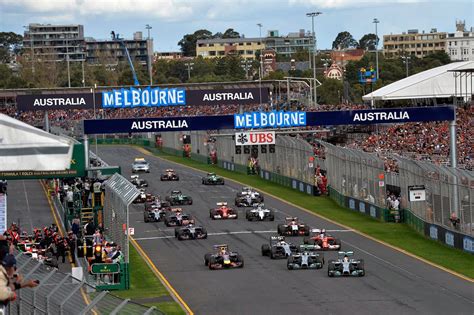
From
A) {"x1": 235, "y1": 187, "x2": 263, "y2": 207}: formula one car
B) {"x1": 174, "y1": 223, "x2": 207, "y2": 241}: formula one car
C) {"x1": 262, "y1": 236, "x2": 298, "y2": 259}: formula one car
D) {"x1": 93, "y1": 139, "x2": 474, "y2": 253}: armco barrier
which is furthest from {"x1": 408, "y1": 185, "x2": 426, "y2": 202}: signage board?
{"x1": 235, "y1": 187, "x2": 263, "y2": 207}: formula one car

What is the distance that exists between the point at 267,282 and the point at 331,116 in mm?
16080

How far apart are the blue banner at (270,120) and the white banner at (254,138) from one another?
0.44 meters

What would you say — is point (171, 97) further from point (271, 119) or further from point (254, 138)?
point (254, 138)

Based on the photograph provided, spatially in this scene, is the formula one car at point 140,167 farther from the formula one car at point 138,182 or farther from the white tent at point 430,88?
the white tent at point 430,88

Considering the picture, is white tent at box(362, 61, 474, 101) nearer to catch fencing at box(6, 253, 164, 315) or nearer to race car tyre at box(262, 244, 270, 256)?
race car tyre at box(262, 244, 270, 256)

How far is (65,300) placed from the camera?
1284 cm

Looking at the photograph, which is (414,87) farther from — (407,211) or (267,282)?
(267,282)

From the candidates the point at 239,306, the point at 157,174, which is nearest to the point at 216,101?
the point at 157,174

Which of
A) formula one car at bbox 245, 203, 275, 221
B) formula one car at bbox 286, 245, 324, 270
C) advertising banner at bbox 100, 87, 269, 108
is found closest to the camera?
formula one car at bbox 286, 245, 324, 270

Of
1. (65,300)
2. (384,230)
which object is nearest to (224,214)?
(384,230)

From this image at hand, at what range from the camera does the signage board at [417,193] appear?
1813 inches

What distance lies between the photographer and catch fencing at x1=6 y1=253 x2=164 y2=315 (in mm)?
12227

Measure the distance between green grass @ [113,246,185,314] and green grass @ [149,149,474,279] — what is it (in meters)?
10.4

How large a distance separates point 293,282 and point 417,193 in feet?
44.3
